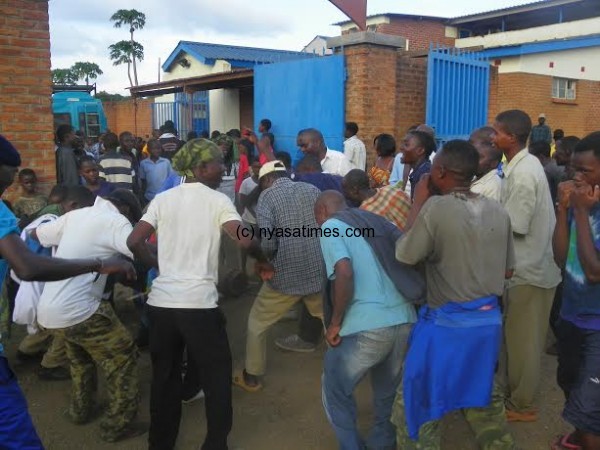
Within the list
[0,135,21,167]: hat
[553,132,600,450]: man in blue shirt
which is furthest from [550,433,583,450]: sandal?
[0,135,21,167]: hat

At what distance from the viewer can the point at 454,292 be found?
8.15 ft

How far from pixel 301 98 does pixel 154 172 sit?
2.45 meters

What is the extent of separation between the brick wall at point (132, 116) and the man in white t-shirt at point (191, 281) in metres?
16.4

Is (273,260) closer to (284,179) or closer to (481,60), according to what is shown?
(284,179)

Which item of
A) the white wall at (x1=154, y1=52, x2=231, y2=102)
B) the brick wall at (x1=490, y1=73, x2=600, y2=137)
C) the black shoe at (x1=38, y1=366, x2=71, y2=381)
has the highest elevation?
the white wall at (x1=154, y1=52, x2=231, y2=102)

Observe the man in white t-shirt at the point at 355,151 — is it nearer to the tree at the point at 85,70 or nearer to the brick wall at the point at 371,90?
the brick wall at the point at 371,90

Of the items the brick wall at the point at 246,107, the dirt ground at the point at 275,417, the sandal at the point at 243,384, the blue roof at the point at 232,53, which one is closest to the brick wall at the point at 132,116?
the blue roof at the point at 232,53

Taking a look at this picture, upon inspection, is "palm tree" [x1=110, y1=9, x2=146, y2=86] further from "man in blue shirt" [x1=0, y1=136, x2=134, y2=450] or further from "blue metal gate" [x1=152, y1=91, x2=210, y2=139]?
"man in blue shirt" [x1=0, y1=136, x2=134, y2=450]

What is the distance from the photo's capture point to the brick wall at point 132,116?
62.3 feet

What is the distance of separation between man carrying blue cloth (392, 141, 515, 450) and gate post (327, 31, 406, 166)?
16.3 feet

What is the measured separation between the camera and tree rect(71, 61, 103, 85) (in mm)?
47094

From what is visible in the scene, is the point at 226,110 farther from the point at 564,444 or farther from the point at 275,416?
the point at 564,444

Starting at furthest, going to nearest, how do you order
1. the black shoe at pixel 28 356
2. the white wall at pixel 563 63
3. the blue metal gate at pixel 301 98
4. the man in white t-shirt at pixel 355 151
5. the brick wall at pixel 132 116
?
the white wall at pixel 563 63 < the brick wall at pixel 132 116 < the blue metal gate at pixel 301 98 < the man in white t-shirt at pixel 355 151 < the black shoe at pixel 28 356

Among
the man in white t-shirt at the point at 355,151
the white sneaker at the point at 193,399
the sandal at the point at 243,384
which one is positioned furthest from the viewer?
the man in white t-shirt at the point at 355,151
